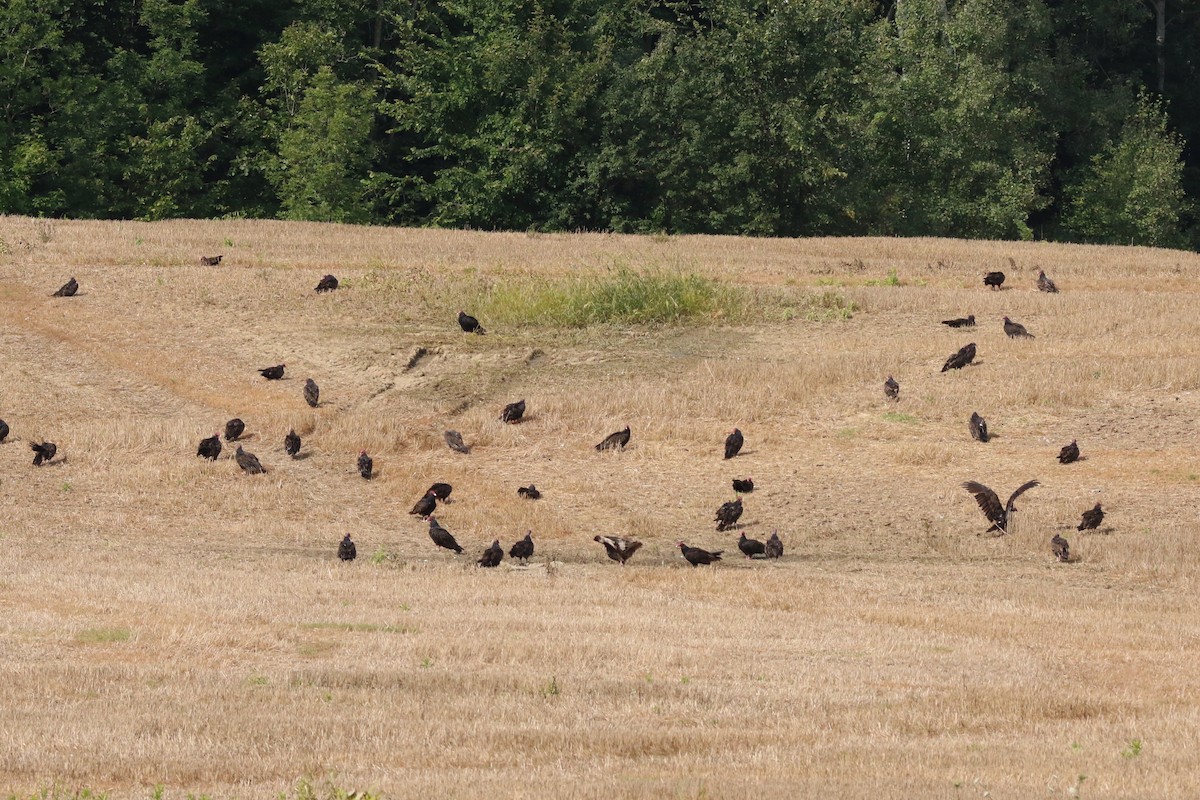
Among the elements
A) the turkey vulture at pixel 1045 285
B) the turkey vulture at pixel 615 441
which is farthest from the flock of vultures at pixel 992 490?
the turkey vulture at pixel 1045 285

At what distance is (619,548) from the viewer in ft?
70.4

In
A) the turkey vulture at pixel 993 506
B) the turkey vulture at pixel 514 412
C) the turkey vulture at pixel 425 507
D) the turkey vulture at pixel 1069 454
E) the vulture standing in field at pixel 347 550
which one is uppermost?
the turkey vulture at pixel 1069 454

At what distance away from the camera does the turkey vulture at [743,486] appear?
2470cm

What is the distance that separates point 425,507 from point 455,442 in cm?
327

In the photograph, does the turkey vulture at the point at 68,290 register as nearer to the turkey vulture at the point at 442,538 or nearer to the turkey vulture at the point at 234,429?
the turkey vulture at the point at 234,429

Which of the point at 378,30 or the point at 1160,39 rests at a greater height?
the point at 1160,39

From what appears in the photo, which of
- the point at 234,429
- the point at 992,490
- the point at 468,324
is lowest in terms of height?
Answer: the point at 234,429

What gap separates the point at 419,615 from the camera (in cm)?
1647

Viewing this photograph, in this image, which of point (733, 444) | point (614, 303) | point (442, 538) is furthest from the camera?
point (614, 303)

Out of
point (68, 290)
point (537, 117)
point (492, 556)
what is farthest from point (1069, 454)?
point (537, 117)

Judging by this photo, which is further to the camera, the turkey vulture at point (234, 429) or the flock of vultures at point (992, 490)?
the turkey vulture at point (234, 429)

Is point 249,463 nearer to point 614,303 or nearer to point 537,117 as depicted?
point 614,303

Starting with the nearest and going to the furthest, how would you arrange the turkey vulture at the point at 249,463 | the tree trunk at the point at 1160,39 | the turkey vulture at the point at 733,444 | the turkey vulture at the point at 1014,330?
the turkey vulture at the point at 249,463 < the turkey vulture at the point at 733,444 < the turkey vulture at the point at 1014,330 < the tree trunk at the point at 1160,39

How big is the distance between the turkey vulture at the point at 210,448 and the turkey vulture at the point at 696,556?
8.94m
